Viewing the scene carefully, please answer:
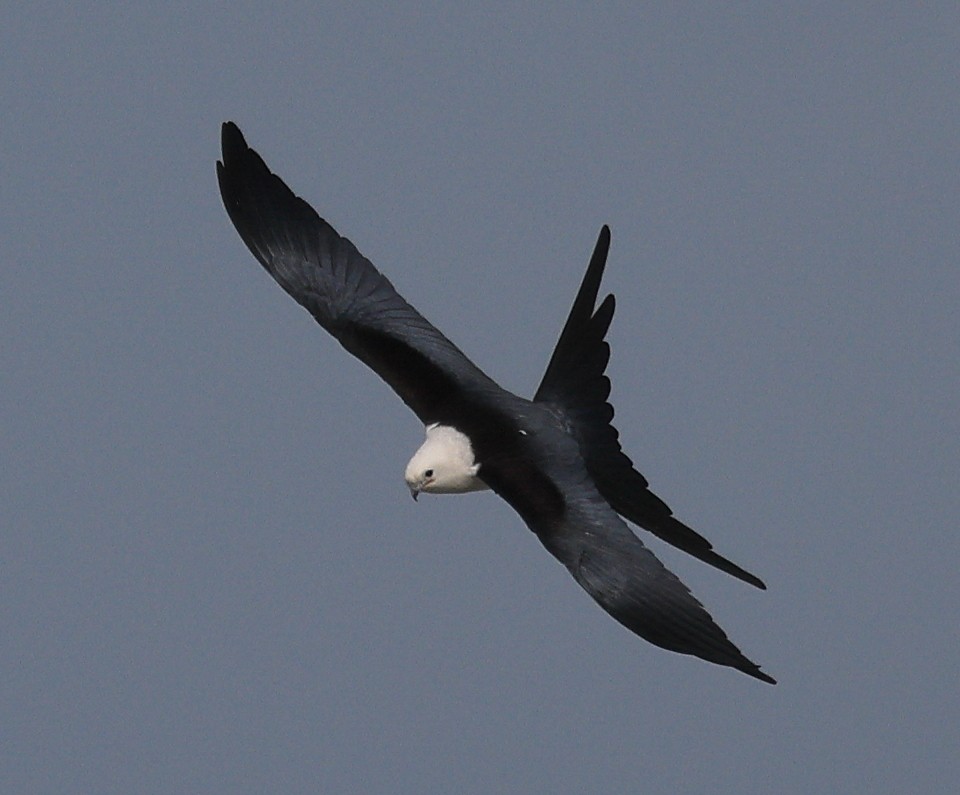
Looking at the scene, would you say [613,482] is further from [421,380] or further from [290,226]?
[290,226]

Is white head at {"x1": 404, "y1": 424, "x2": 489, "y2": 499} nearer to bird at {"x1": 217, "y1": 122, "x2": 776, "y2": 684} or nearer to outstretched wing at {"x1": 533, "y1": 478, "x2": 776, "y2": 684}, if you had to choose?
bird at {"x1": 217, "y1": 122, "x2": 776, "y2": 684}

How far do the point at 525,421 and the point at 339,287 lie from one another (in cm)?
171

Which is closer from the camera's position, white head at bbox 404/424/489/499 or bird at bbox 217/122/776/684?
bird at bbox 217/122/776/684

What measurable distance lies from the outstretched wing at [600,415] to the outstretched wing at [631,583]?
0.63 metres

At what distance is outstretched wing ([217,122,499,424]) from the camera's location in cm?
1323

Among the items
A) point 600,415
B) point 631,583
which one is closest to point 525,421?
point 600,415

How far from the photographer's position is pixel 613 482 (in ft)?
41.8

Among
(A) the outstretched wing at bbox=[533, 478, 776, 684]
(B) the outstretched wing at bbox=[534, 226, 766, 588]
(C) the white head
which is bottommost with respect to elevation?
(A) the outstretched wing at bbox=[533, 478, 776, 684]

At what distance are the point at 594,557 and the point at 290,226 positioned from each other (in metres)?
3.39

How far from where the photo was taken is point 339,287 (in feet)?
45.1

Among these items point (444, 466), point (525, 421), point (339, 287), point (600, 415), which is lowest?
point (444, 466)

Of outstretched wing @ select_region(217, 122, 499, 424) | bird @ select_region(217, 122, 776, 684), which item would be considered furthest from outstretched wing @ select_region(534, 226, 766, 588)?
outstretched wing @ select_region(217, 122, 499, 424)

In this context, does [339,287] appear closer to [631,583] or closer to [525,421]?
[525,421]

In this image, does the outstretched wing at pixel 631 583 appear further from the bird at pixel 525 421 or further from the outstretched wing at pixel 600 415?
the outstretched wing at pixel 600 415
